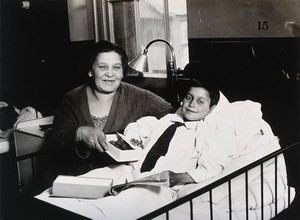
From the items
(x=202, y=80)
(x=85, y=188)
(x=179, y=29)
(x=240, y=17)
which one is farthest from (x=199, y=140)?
(x=179, y=29)

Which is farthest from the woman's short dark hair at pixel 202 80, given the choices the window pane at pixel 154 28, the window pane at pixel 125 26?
the window pane at pixel 125 26

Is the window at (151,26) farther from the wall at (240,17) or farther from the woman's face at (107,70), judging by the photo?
the woman's face at (107,70)

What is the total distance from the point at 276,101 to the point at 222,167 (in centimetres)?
66

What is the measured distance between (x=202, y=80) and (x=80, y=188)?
2.42 feet

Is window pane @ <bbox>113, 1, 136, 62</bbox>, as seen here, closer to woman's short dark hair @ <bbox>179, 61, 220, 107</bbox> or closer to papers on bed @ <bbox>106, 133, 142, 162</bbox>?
woman's short dark hair @ <bbox>179, 61, 220, 107</bbox>

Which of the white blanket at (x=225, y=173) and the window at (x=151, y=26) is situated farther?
the window at (x=151, y=26)

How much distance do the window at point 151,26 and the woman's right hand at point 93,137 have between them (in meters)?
1.10

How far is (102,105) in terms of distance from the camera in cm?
221

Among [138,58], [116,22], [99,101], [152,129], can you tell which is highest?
[116,22]

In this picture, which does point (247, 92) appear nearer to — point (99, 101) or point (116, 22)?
point (99, 101)

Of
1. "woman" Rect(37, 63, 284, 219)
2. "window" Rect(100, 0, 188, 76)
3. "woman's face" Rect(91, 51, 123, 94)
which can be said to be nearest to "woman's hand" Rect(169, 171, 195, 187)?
"woman" Rect(37, 63, 284, 219)

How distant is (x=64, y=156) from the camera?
2281mm

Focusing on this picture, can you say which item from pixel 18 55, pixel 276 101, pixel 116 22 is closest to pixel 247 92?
pixel 276 101

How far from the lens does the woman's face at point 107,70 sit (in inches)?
83.7
